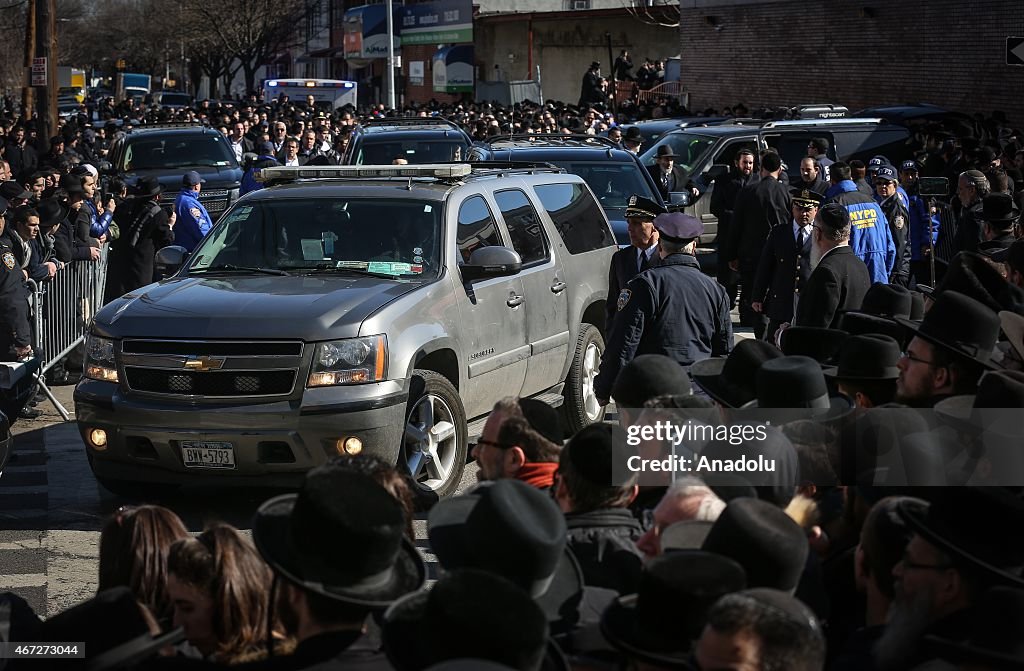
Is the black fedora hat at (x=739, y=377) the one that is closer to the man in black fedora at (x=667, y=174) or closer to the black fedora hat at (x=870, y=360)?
the black fedora hat at (x=870, y=360)

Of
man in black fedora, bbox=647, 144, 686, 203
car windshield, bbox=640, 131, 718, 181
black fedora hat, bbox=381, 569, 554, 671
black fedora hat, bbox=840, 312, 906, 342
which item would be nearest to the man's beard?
black fedora hat, bbox=381, 569, 554, 671

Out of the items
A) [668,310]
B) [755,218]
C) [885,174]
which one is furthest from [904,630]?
[885,174]

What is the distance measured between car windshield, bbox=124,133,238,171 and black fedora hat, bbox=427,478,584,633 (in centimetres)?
1900

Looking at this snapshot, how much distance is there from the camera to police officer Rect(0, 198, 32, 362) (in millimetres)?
9938

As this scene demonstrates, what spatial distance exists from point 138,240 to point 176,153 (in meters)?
9.61

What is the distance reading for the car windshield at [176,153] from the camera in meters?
21.5

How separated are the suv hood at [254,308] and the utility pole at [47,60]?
702 inches

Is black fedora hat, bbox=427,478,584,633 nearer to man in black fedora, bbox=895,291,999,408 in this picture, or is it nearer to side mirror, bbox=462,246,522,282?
man in black fedora, bbox=895,291,999,408

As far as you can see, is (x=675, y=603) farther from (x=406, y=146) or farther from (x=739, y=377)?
(x=406, y=146)

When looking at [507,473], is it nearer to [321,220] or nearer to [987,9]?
[321,220]

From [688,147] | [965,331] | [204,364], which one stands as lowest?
[204,364]

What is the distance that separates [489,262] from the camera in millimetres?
7969

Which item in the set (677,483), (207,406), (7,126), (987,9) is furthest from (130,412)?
(7,126)

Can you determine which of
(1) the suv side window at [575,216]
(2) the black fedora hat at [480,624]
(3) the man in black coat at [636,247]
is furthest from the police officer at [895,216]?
(2) the black fedora hat at [480,624]
